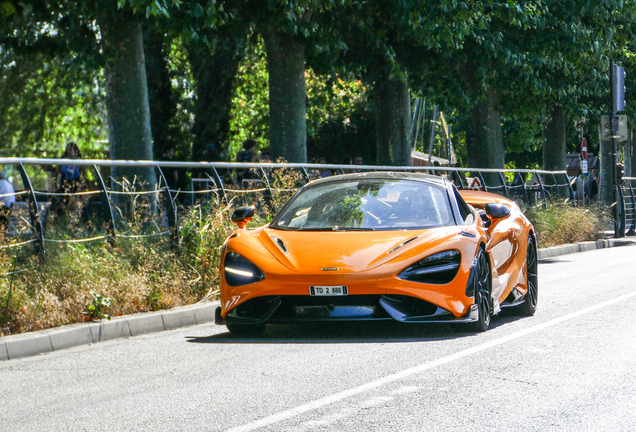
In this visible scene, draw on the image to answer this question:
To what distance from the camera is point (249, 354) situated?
7.31 m

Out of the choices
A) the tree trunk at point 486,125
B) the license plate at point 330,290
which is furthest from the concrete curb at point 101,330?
the tree trunk at point 486,125

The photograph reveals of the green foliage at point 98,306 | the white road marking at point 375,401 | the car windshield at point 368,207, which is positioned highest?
the car windshield at point 368,207

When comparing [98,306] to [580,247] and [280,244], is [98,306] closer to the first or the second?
[280,244]

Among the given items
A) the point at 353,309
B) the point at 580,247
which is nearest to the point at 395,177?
the point at 353,309

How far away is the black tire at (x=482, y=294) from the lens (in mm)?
7988

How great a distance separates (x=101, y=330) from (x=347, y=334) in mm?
2224

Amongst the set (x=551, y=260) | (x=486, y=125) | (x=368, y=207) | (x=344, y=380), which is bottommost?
(x=551, y=260)

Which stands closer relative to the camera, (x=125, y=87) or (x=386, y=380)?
(x=386, y=380)

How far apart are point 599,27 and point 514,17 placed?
3.73 m

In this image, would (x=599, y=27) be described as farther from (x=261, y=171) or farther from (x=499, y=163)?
(x=261, y=171)

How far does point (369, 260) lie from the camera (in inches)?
297

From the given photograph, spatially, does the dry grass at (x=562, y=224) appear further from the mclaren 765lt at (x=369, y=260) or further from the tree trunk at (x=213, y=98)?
the mclaren 765lt at (x=369, y=260)

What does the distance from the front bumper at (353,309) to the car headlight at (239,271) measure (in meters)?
0.18

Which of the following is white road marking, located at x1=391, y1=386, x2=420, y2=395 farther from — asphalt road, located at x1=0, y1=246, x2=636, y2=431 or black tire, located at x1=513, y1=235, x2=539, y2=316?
black tire, located at x1=513, y1=235, x2=539, y2=316
